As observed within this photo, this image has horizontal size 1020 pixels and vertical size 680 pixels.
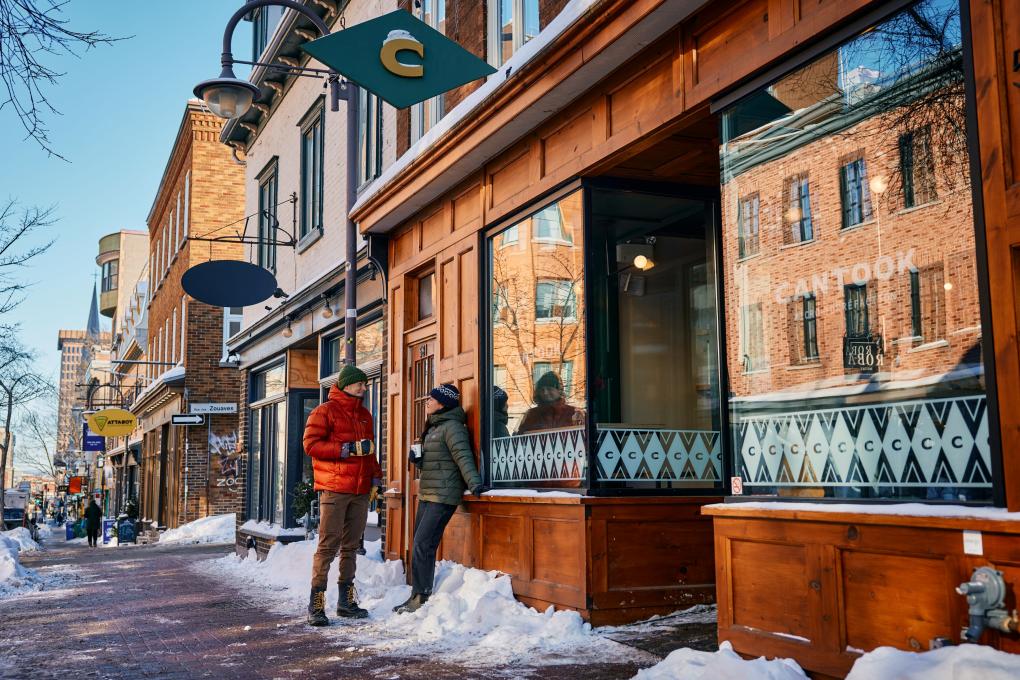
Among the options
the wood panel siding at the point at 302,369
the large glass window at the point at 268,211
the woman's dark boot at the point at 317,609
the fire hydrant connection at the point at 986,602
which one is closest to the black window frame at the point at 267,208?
the large glass window at the point at 268,211

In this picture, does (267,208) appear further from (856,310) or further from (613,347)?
(856,310)

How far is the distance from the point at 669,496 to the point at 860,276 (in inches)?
120

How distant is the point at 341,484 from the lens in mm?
8391

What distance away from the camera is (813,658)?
486 centimetres

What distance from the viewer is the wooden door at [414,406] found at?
412 inches

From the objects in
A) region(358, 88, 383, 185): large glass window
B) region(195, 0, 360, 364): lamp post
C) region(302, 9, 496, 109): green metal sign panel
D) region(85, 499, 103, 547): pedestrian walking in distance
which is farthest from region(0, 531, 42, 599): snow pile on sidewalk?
region(85, 499, 103, 547): pedestrian walking in distance

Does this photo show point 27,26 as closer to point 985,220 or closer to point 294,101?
point 985,220

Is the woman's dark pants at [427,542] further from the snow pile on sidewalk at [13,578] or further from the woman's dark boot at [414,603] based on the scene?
the snow pile on sidewalk at [13,578]

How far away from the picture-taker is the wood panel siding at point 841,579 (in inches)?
163

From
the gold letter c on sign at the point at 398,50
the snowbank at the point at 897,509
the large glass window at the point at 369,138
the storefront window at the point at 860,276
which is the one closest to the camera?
the snowbank at the point at 897,509

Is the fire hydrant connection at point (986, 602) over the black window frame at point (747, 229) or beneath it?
beneath

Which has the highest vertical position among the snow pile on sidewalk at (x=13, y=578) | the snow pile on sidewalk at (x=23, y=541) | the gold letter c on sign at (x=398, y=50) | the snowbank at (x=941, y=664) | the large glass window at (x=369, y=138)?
the large glass window at (x=369, y=138)

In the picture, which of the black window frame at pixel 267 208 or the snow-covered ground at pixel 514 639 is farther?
the black window frame at pixel 267 208

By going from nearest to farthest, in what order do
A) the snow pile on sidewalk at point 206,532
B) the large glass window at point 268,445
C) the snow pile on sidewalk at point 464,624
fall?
1. the snow pile on sidewalk at point 464,624
2. the large glass window at point 268,445
3. the snow pile on sidewalk at point 206,532
